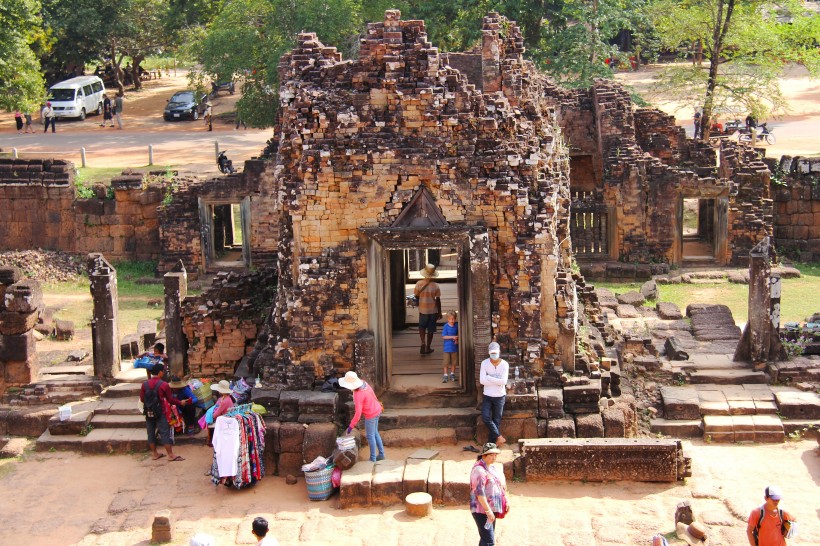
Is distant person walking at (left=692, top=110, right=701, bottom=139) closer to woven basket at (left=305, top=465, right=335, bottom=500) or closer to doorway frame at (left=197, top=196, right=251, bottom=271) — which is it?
doorway frame at (left=197, top=196, right=251, bottom=271)

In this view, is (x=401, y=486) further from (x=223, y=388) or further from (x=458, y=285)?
(x=458, y=285)

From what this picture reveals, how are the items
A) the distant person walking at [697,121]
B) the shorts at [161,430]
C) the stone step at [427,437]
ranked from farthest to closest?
the distant person walking at [697,121]
the shorts at [161,430]
the stone step at [427,437]

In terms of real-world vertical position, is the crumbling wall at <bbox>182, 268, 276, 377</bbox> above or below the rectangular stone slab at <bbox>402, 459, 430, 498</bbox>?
above

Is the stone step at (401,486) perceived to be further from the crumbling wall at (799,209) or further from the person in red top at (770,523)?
the crumbling wall at (799,209)

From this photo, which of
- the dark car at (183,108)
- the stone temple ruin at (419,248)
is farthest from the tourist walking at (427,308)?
the dark car at (183,108)

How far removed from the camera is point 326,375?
1566 centimetres

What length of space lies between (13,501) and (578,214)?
1604 centimetres

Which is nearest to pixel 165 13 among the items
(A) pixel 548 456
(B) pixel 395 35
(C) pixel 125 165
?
(C) pixel 125 165

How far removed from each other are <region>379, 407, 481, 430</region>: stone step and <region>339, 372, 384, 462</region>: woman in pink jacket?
2.41ft

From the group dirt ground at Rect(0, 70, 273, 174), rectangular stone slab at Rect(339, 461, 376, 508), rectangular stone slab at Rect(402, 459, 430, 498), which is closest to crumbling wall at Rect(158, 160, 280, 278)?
dirt ground at Rect(0, 70, 273, 174)

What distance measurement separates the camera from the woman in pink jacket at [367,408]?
47.1 ft

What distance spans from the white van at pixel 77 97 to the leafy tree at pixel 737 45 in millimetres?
20325

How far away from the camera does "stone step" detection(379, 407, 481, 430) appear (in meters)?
15.3

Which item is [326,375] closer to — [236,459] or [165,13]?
[236,459]
